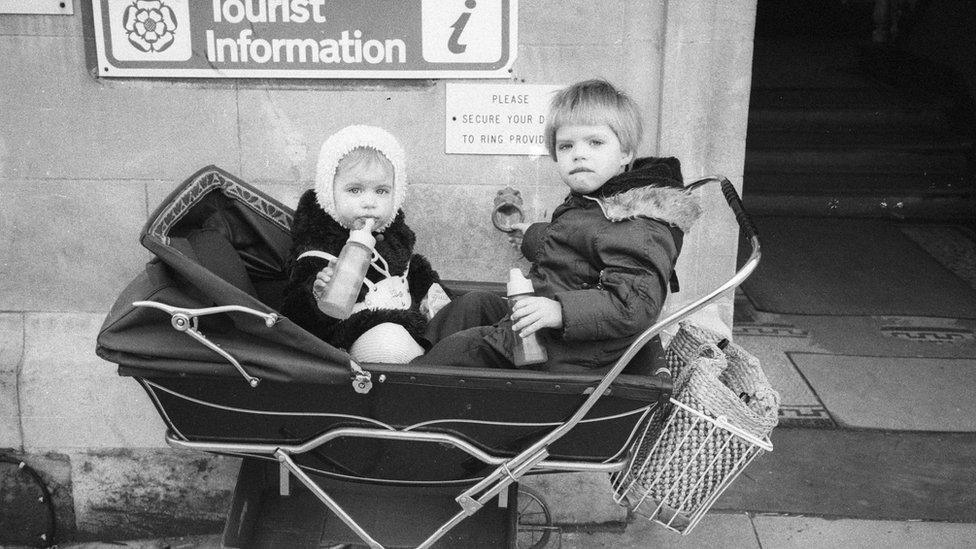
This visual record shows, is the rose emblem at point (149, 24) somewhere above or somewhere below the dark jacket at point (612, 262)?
above

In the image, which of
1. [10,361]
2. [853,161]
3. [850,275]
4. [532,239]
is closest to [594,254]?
[532,239]

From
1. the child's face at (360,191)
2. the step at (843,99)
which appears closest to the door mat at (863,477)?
the child's face at (360,191)

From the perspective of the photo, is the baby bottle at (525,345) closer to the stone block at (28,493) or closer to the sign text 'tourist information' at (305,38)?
the sign text 'tourist information' at (305,38)

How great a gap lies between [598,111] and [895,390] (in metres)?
2.69

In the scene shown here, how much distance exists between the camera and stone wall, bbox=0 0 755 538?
307 centimetres

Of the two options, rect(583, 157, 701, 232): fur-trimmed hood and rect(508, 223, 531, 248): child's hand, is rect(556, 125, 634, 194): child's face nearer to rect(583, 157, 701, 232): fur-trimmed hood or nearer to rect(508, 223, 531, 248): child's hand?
rect(583, 157, 701, 232): fur-trimmed hood

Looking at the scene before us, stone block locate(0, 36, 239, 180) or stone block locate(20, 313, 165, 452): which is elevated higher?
stone block locate(0, 36, 239, 180)

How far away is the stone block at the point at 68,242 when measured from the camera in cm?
325

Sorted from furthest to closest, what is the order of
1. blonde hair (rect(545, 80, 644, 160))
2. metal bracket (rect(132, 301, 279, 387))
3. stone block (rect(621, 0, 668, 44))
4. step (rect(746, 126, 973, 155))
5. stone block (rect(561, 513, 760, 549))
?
step (rect(746, 126, 973, 155)), stone block (rect(561, 513, 760, 549)), stone block (rect(621, 0, 668, 44)), blonde hair (rect(545, 80, 644, 160)), metal bracket (rect(132, 301, 279, 387))

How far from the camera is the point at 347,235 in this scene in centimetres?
271

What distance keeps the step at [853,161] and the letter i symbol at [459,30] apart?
15.0 feet

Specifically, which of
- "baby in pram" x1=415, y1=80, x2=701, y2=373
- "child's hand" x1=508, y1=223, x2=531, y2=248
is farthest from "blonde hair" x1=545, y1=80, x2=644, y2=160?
"child's hand" x1=508, y1=223, x2=531, y2=248

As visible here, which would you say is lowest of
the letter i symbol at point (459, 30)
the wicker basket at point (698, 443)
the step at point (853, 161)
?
the wicker basket at point (698, 443)

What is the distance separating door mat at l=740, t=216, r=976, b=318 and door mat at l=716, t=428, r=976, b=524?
4.31 feet
